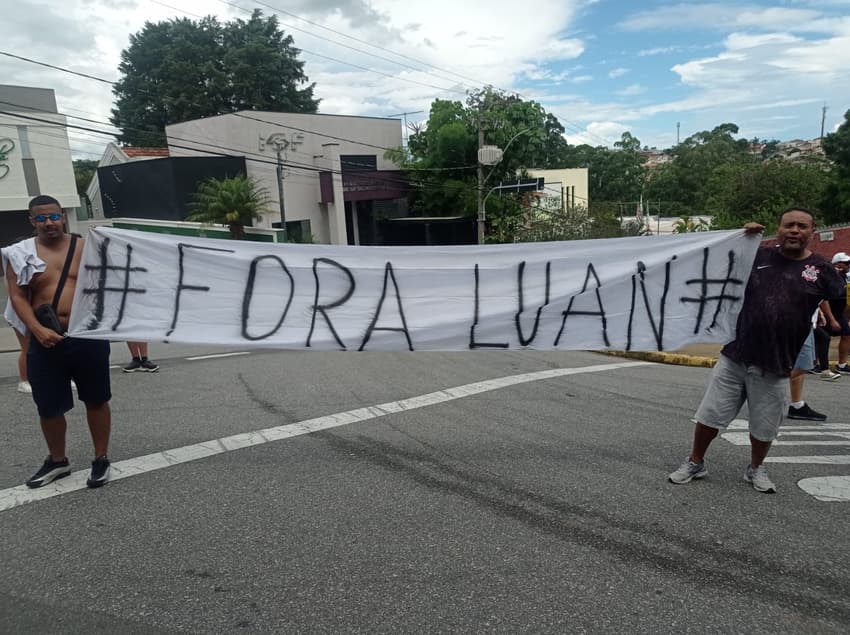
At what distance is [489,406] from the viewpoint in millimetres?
5797

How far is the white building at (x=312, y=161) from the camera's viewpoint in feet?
92.9

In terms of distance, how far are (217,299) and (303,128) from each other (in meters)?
27.2

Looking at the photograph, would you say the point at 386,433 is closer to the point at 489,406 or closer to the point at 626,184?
the point at 489,406

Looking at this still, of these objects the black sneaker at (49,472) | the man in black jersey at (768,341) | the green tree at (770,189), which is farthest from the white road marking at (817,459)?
the green tree at (770,189)

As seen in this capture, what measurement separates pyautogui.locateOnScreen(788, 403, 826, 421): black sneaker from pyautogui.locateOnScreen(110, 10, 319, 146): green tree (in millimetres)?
51884

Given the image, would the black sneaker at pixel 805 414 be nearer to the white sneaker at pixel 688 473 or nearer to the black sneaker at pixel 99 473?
the white sneaker at pixel 688 473

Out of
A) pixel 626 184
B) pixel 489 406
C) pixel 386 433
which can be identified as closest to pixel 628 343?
pixel 489 406

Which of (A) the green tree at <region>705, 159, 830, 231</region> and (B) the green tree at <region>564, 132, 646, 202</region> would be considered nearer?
(A) the green tree at <region>705, 159, 830, 231</region>

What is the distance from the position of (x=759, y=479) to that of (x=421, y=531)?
7.40 ft

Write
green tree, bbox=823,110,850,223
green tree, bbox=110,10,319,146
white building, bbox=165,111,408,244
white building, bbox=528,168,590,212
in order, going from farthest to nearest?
1. green tree, bbox=110,10,319,146
2. white building, bbox=528,168,590,212
3. white building, bbox=165,111,408,244
4. green tree, bbox=823,110,850,223

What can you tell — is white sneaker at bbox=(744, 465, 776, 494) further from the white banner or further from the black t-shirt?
the white banner

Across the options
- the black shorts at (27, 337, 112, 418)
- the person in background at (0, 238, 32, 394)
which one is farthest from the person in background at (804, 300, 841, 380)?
the person in background at (0, 238, 32, 394)

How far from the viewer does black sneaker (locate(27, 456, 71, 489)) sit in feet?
12.8

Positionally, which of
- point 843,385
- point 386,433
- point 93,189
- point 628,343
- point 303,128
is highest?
point 303,128
